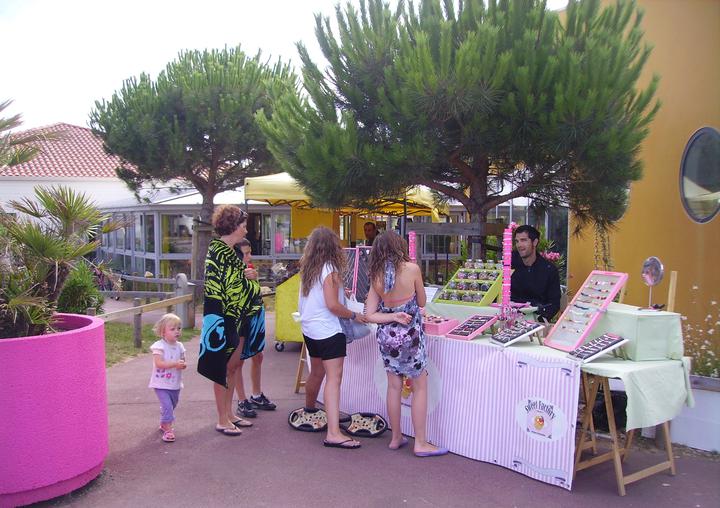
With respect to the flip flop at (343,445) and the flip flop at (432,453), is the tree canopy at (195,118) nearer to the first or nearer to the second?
the flip flop at (343,445)

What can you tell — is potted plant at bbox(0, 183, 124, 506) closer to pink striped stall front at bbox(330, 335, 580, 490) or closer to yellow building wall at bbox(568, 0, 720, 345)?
pink striped stall front at bbox(330, 335, 580, 490)

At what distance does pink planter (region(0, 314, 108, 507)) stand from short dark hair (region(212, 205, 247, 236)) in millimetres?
1237

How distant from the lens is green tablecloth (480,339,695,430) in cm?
370

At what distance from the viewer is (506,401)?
4141 mm

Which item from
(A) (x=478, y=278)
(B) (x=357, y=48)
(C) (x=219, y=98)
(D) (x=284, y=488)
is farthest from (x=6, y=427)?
(C) (x=219, y=98)

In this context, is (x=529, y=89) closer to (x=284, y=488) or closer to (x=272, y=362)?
(x=284, y=488)

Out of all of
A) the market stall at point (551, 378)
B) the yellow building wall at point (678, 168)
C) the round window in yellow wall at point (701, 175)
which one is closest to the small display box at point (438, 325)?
the market stall at point (551, 378)

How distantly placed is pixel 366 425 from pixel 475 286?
1471 mm

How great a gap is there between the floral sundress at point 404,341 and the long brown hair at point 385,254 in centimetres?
4

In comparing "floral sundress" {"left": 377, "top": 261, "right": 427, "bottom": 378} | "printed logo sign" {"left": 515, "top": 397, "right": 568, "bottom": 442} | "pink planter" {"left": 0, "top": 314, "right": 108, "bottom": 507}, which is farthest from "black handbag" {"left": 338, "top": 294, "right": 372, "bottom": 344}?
"pink planter" {"left": 0, "top": 314, "right": 108, "bottom": 507}

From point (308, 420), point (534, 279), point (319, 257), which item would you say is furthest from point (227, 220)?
point (534, 279)

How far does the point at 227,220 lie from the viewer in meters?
4.68

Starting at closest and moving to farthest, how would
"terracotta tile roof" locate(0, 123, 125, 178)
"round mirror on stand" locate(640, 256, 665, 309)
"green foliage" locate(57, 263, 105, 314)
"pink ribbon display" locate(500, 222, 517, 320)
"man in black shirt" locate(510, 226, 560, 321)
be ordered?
"round mirror on stand" locate(640, 256, 665, 309) → "pink ribbon display" locate(500, 222, 517, 320) → "man in black shirt" locate(510, 226, 560, 321) → "green foliage" locate(57, 263, 105, 314) → "terracotta tile roof" locate(0, 123, 125, 178)

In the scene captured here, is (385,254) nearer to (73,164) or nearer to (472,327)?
(472,327)
